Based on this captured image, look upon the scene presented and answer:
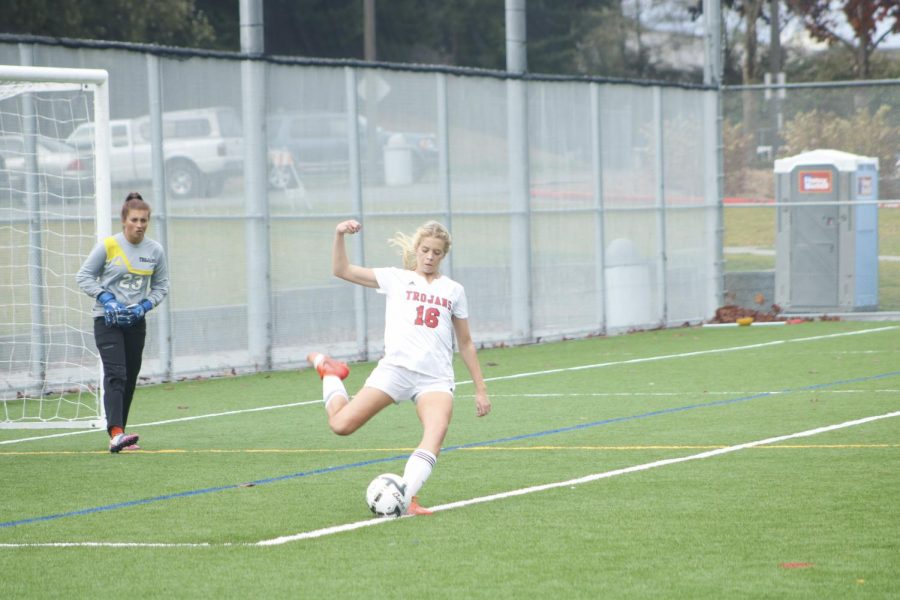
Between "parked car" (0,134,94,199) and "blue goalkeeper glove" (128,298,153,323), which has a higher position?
"parked car" (0,134,94,199)

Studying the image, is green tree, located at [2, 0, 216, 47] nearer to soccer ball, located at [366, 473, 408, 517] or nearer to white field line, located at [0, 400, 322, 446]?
white field line, located at [0, 400, 322, 446]

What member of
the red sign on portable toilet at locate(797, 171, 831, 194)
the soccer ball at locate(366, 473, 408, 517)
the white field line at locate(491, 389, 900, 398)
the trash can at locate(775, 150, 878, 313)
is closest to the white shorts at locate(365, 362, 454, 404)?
the soccer ball at locate(366, 473, 408, 517)

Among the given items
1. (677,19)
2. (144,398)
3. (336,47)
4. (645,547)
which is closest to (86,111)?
(144,398)

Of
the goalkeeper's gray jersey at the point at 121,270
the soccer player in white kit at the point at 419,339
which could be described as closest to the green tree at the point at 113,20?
the goalkeeper's gray jersey at the point at 121,270

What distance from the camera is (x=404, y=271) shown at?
29.3ft

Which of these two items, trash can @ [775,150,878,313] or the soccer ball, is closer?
the soccer ball

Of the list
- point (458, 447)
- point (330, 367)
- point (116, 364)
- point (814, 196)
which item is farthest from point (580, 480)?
point (814, 196)

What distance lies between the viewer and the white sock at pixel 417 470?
8.35 m

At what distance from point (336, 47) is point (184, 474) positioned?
40.4m

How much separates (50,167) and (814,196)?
44.9ft

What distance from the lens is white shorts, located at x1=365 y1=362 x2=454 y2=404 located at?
8.77 m

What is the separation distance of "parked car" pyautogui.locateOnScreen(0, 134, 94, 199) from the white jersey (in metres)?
7.53

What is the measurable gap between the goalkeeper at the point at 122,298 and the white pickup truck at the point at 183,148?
177 inches

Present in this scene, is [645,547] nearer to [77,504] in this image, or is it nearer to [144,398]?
[77,504]
